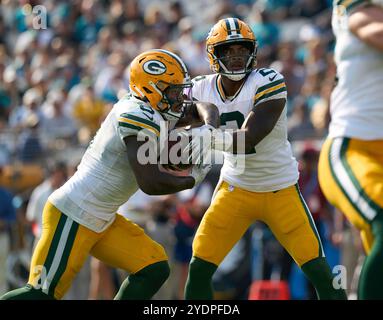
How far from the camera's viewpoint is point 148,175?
571 cm

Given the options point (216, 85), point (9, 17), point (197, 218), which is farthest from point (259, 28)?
point (216, 85)

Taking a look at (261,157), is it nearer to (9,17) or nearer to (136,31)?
(136,31)

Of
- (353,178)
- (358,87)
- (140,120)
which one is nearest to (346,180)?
(353,178)

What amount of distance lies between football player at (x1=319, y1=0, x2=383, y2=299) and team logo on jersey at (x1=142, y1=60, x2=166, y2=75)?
1.28 metres

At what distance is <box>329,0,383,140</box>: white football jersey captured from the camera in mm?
4988

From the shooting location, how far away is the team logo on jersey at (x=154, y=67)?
598 centimetres

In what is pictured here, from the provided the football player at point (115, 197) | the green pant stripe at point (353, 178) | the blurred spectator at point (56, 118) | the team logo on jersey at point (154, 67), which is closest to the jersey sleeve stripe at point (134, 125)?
the football player at point (115, 197)

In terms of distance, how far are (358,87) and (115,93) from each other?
7.68 m

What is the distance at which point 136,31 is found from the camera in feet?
45.1

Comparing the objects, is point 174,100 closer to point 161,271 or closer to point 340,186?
point 161,271

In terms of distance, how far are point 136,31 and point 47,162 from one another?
3.34 m

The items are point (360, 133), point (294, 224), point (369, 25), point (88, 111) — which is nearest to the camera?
point (369, 25)

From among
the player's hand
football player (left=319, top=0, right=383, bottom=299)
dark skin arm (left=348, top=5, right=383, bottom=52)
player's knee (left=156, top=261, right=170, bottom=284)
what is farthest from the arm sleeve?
dark skin arm (left=348, top=5, right=383, bottom=52)

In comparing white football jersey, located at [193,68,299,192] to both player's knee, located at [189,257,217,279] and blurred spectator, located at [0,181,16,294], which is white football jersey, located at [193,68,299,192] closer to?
player's knee, located at [189,257,217,279]
